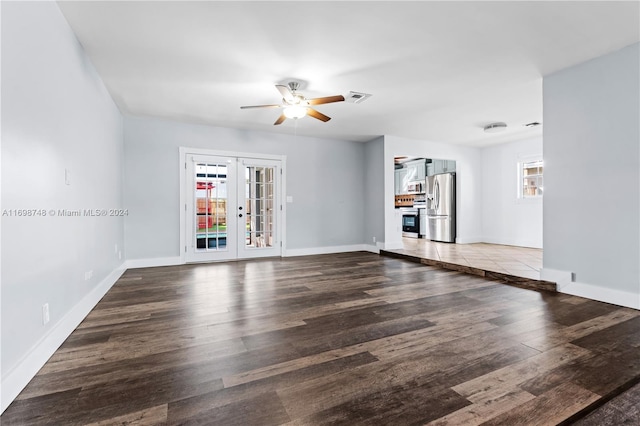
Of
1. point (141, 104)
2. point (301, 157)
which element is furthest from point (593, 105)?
point (141, 104)

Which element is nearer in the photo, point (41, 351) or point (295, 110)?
point (41, 351)

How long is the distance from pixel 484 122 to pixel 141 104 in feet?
18.1

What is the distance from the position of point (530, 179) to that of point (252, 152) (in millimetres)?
5949

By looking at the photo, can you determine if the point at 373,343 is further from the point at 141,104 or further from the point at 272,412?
the point at 141,104

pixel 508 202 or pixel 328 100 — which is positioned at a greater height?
pixel 328 100

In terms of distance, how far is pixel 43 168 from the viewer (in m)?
2.00

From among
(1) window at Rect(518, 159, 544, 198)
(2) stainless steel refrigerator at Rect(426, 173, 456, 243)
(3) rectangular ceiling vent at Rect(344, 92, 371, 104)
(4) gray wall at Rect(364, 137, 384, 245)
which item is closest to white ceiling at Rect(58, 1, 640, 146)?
A: (3) rectangular ceiling vent at Rect(344, 92, 371, 104)

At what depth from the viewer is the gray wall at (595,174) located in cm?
290

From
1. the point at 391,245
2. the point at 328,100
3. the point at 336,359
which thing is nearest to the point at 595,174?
the point at 328,100

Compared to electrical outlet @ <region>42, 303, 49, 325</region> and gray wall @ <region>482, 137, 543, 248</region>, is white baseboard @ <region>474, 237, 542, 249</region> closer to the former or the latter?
gray wall @ <region>482, 137, 543, 248</region>

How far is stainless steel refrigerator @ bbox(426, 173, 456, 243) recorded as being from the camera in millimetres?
7684

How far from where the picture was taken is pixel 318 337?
2303 millimetres

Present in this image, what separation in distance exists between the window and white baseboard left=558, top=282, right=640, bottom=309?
156 inches

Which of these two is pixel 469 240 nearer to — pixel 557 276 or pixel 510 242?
pixel 510 242
